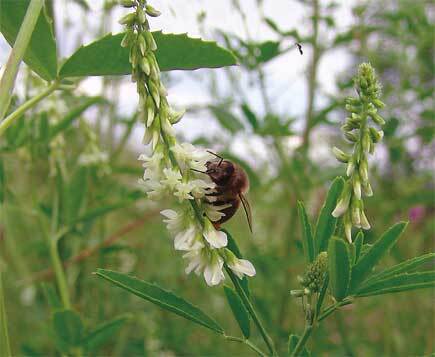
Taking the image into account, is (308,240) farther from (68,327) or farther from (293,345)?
(68,327)

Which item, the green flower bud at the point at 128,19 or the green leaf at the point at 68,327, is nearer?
the green flower bud at the point at 128,19

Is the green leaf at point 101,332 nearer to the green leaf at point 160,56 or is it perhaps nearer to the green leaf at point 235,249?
the green leaf at point 235,249

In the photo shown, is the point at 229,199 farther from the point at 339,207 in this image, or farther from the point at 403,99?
the point at 403,99

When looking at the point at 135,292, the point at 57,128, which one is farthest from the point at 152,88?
the point at 57,128

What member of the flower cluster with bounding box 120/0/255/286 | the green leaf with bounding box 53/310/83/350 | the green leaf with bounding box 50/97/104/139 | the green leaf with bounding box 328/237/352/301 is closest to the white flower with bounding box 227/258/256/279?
the flower cluster with bounding box 120/0/255/286

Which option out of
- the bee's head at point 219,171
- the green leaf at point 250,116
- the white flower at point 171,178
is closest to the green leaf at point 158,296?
the white flower at point 171,178

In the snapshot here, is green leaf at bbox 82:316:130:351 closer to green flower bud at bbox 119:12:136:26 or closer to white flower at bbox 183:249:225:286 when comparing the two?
white flower at bbox 183:249:225:286
